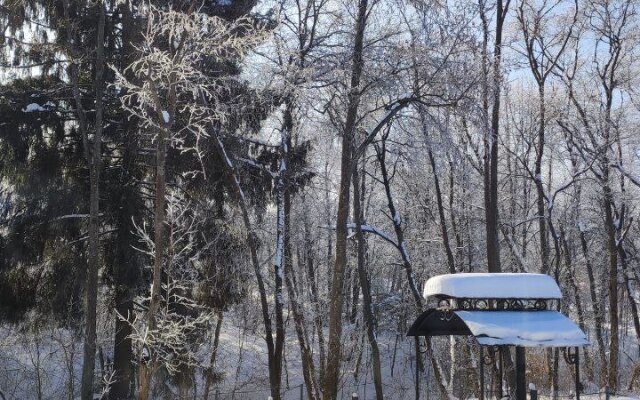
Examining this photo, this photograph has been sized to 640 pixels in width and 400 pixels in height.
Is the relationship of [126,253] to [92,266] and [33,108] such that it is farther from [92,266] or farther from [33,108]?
[33,108]

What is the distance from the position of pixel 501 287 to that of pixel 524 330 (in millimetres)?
642

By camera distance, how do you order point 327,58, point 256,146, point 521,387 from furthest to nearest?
point 256,146, point 327,58, point 521,387

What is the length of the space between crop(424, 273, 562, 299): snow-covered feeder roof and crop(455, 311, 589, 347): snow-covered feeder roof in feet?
0.80

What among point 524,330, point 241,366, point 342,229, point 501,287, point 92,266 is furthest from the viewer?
point 241,366

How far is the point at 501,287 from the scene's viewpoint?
7.19 metres

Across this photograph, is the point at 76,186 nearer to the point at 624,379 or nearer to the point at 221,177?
the point at 221,177

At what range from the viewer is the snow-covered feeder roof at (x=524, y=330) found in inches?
260

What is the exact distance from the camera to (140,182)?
13.5 m

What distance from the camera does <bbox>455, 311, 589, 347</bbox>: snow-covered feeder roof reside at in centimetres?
660

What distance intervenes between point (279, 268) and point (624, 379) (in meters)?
17.7

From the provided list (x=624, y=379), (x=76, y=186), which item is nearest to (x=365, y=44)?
(x=76, y=186)

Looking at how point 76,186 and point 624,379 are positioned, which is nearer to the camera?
point 76,186

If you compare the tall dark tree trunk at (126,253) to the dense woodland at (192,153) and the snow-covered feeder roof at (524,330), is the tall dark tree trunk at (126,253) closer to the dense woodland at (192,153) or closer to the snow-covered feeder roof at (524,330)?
the dense woodland at (192,153)

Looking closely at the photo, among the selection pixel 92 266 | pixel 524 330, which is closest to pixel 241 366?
pixel 92 266
